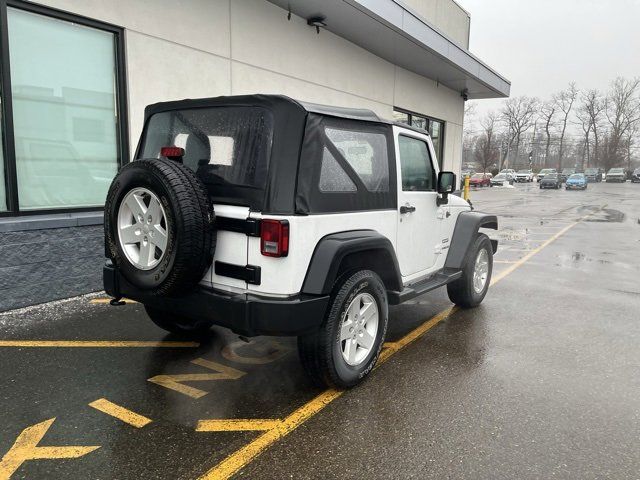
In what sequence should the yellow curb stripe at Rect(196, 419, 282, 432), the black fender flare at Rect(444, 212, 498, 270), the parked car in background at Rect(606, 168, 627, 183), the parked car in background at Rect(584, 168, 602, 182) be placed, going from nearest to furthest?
1. the yellow curb stripe at Rect(196, 419, 282, 432)
2. the black fender flare at Rect(444, 212, 498, 270)
3. the parked car in background at Rect(606, 168, 627, 183)
4. the parked car in background at Rect(584, 168, 602, 182)

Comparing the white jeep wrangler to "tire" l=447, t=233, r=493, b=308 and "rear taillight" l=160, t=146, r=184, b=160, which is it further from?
"tire" l=447, t=233, r=493, b=308

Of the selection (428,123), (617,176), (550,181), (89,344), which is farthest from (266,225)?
(617,176)

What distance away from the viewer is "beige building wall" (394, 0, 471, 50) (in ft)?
45.8

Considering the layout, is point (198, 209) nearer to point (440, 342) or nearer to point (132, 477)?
point (132, 477)

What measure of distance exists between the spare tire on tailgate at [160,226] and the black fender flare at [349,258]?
71 centimetres

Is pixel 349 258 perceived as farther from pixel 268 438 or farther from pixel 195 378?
pixel 195 378

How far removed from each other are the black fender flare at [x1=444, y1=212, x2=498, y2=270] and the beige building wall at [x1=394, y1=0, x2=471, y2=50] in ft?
31.4

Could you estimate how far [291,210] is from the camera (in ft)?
9.84

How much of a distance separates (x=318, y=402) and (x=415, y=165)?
7.59ft

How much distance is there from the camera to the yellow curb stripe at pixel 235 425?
2.94 metres

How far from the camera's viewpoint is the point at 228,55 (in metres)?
7.75

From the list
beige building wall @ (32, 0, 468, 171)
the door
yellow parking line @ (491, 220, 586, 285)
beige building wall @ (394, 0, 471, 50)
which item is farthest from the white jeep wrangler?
beige building wall @ (394, 0, 471, 50)

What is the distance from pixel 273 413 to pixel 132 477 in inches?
37.7

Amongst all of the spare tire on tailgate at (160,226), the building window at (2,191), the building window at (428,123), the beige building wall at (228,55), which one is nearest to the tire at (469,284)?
the spare tire on tailgate at (160,226)
